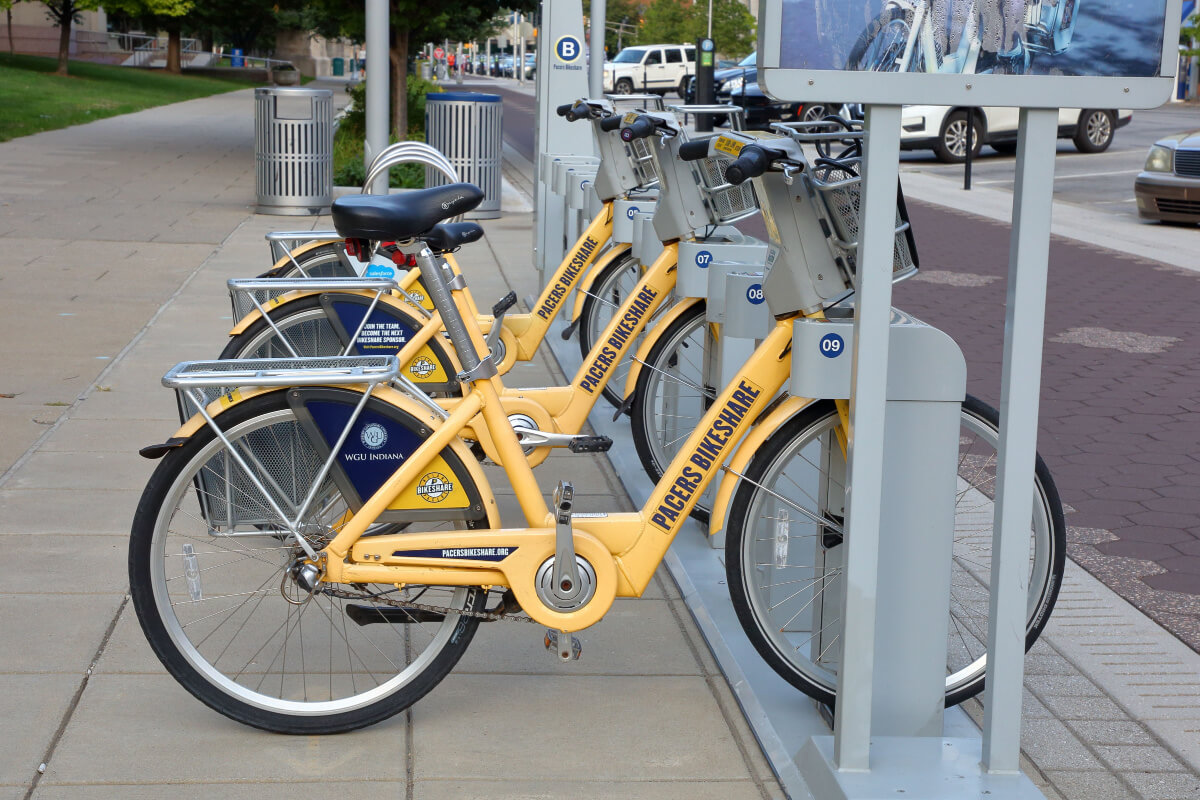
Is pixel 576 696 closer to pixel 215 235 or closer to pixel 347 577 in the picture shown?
pixel 347 577

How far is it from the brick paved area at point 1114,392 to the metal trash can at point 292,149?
19.9 ft

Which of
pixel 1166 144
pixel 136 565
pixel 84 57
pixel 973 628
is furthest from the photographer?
pixel 84 57

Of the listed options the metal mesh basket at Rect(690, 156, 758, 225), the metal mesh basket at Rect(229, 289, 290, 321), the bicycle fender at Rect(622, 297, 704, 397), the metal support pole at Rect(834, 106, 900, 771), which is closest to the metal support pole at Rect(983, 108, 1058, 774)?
the metal support pole at Rect(834, 106, 900, 771)

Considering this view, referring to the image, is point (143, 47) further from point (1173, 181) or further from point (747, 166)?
point (747, 166)

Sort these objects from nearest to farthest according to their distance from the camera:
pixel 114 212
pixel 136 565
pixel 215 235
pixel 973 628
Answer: pixel 136 565 → pixel 973 628 → pixel 215 235 → pixel 114 212

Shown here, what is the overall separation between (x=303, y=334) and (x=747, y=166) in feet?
8.06

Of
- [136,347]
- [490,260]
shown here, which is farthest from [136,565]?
[490,260]

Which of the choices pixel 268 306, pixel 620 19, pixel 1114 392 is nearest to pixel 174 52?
pixel 620 19

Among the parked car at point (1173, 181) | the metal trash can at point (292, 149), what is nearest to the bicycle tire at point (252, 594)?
the metal trash can at point (292, 149)

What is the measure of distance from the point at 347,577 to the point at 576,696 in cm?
72

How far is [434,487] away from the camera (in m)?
3.33

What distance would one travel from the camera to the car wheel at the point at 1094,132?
79.5ft

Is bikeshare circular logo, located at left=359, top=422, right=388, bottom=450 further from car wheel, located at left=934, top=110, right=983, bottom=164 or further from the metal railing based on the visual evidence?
the metal railing

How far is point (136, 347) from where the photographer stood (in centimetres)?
781
